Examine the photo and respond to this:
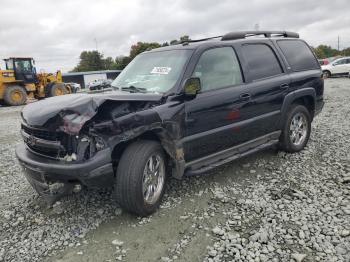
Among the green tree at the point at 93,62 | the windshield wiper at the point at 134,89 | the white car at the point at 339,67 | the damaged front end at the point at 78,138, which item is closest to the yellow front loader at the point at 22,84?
the windshield wiper at the point at 134,89

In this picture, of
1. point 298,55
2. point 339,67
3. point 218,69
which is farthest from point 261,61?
point 339,67

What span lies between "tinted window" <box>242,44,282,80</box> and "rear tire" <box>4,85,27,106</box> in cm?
1698

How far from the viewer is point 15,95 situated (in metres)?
18.6

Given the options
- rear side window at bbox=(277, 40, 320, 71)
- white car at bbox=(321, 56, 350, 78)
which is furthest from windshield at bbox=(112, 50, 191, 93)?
white car at bbox=(321, 56, 350, 78)

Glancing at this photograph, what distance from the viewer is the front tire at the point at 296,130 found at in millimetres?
5117

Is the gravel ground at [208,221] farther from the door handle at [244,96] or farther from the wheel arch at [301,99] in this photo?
the door handle at [244,96]

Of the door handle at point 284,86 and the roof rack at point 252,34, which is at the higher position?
the roof rack at point 252,34

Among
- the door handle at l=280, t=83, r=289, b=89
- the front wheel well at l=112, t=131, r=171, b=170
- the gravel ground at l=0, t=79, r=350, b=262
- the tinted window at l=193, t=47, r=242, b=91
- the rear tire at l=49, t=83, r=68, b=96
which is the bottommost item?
the gravel ground at l=0, t=79, r=350, b=262

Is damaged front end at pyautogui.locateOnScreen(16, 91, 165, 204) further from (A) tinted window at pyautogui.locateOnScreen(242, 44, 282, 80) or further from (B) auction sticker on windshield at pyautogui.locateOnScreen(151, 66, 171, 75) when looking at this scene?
(A) tinted window at pyautogui.locateOnScreen(242, 44, 282, 80)

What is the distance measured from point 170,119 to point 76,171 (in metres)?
1.13

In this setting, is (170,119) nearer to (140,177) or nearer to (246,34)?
(140,177)

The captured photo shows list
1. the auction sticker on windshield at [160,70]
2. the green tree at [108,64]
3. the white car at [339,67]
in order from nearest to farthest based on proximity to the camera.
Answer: the auction sticker on windshield at [160,70]
the white car at [339,67]
the green tree at [108,64]

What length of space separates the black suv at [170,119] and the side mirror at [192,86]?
1 cm

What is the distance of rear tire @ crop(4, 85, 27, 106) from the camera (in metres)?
18.2
